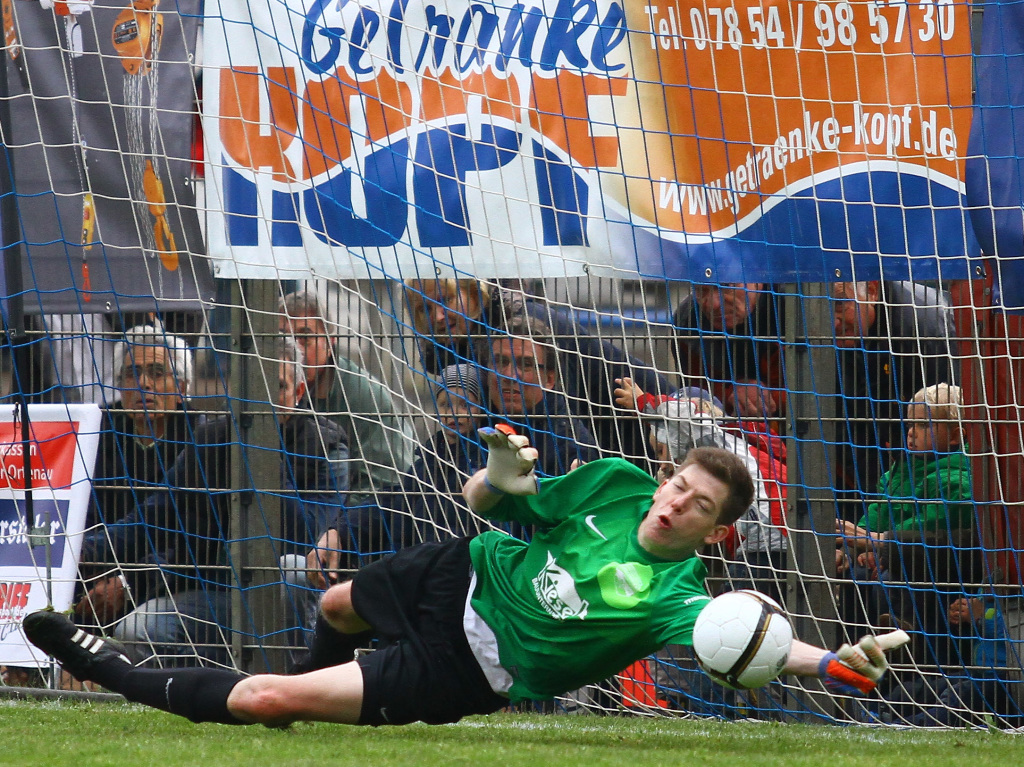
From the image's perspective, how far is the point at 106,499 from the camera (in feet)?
18.2

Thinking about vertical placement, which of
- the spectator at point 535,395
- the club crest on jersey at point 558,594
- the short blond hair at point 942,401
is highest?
the spectator at point 535,395

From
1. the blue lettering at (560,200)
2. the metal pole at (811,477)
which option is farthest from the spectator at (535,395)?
the metal pole at (811,477)

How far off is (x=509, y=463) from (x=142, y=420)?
2.31 meters

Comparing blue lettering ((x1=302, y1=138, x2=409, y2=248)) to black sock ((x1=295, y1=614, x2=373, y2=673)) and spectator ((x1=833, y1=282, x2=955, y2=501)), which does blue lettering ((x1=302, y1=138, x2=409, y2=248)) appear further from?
spectator ((x1=833, y1=282, x2=955, y2=501))

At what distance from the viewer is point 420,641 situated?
4.15m

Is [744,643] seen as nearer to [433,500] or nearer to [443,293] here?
[433,500]

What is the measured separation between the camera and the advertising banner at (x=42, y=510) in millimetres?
5367

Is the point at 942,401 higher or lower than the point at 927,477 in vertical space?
higher

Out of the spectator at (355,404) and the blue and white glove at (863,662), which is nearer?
the blue and white glove at (863,662)

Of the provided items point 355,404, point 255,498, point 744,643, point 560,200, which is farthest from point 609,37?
point 744,643

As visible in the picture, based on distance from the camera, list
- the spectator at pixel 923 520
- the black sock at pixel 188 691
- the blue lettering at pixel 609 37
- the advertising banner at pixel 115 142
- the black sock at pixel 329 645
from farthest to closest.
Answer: the advertising banner at pixel 115 142 < the blue lettering at pixel 609 37 < the spectator at pixel 923 520 < the black sock at pixel 329 645 < the black sock at pixel 188 691

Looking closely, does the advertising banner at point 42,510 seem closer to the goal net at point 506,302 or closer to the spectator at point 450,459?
the goal net at point 506,302

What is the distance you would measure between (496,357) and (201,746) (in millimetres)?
2041

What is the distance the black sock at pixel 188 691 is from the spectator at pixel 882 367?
8.25 ft
